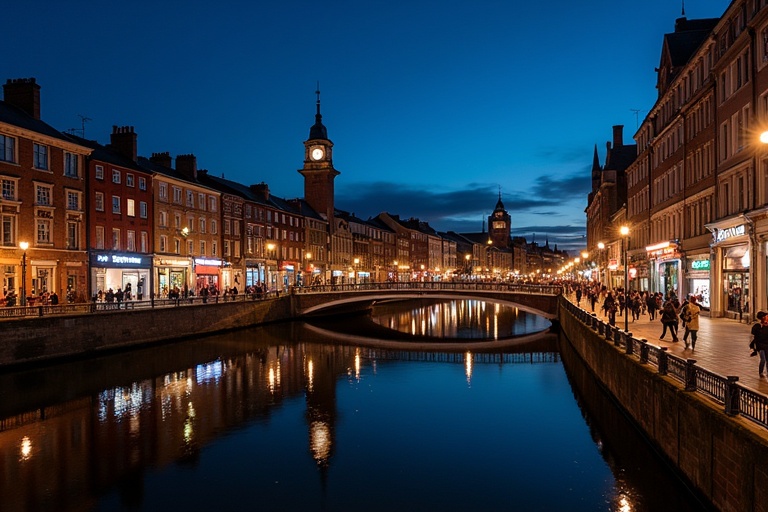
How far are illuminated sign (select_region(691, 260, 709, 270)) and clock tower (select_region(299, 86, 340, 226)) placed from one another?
72043mm

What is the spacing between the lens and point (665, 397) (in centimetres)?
1616

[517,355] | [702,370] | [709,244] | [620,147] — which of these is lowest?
[517,355]

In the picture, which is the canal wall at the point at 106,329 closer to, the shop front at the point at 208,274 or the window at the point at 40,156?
the shop front at the point at 208,274

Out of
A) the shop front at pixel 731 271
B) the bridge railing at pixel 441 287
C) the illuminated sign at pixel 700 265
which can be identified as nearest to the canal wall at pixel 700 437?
the shop front at pixel 731 271

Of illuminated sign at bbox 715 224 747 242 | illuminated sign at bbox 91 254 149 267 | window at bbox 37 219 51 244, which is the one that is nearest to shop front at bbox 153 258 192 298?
illuminated sign at bbox 91 254 149 267

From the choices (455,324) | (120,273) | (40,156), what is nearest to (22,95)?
(40,156)

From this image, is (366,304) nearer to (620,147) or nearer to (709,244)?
(620,147)

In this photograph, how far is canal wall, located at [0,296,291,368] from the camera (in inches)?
1328

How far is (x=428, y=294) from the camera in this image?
66.3 m

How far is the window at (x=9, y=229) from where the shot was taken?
42219 millimetres

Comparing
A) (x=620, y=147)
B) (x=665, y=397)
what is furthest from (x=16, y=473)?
(x=620, y=147)

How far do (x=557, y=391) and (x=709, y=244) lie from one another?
12.8 m

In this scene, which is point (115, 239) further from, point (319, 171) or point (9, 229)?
point (319, 171)

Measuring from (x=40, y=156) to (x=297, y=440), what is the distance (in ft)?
113
